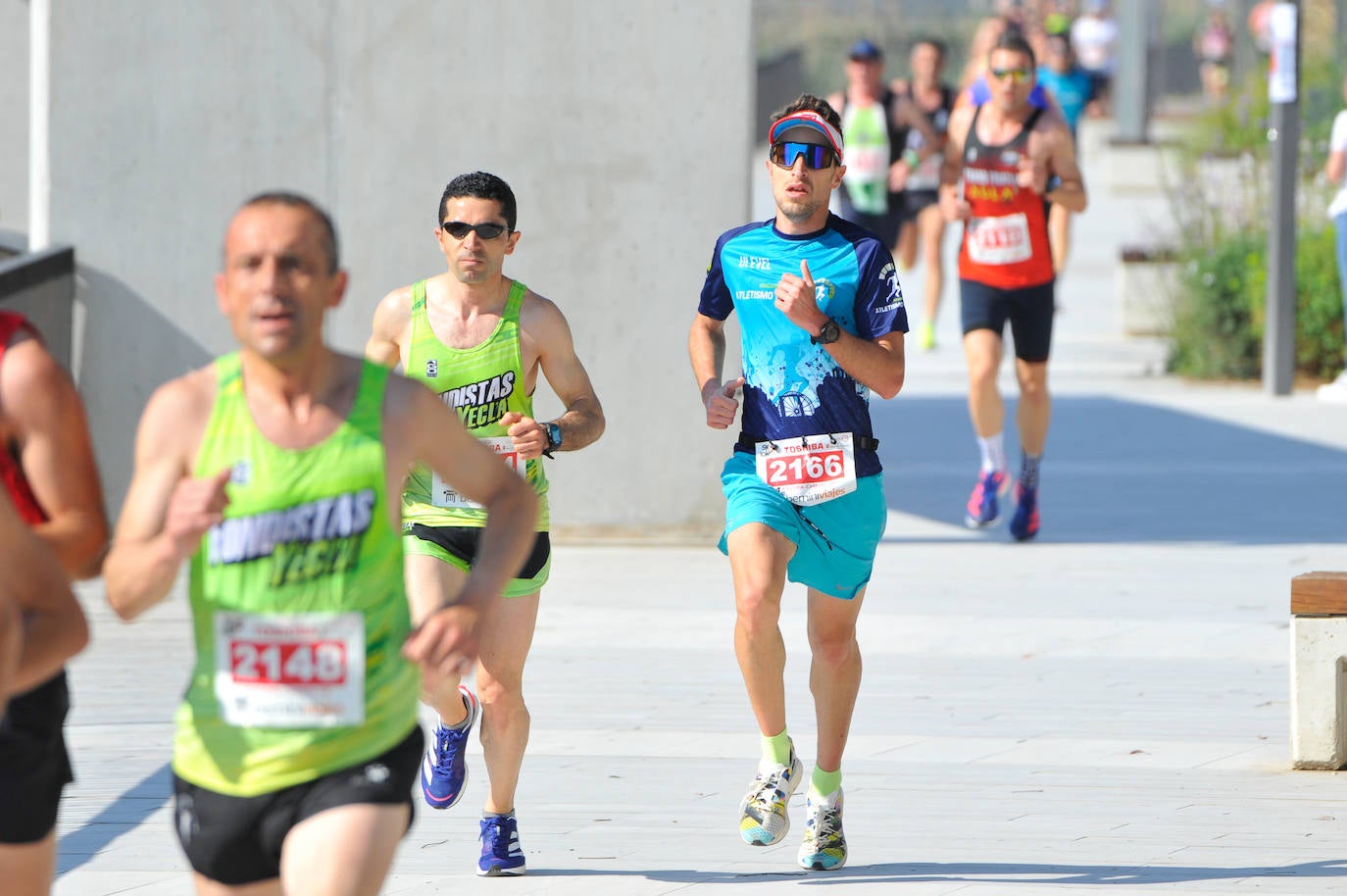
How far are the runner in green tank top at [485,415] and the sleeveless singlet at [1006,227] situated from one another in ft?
16.3

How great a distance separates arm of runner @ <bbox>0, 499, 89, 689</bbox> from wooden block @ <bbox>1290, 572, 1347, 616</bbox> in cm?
423

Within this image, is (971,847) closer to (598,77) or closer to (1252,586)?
(1252,586)

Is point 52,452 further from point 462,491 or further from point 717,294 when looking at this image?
point 717,294

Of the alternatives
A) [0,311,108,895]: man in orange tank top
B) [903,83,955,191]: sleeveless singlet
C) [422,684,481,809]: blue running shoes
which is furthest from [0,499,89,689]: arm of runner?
[903,83,955,191]: sleeveless singlet

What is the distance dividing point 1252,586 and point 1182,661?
156 cm

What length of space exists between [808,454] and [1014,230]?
16.1ft

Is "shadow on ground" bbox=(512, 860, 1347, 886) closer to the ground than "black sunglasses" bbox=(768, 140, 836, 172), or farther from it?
closer to the ground

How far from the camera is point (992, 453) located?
11.0m

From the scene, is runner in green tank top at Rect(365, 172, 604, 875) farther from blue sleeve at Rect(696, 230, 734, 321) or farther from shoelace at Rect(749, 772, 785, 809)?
shoelace at Rect(749, 772, 785, 809)

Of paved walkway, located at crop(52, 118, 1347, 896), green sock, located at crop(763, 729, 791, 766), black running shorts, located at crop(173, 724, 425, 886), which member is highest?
black running shorts, located at crop(173, 724, 425, 886)

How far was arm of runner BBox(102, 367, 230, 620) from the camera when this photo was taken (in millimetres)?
3418

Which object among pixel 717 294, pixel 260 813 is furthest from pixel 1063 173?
pixel 260 813

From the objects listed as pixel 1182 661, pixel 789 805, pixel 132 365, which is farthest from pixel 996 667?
pixel 132 365

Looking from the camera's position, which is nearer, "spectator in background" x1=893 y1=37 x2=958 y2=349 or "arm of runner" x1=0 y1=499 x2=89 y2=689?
"arm of runner" x1=0 y1=499 x2=89 y2=689
